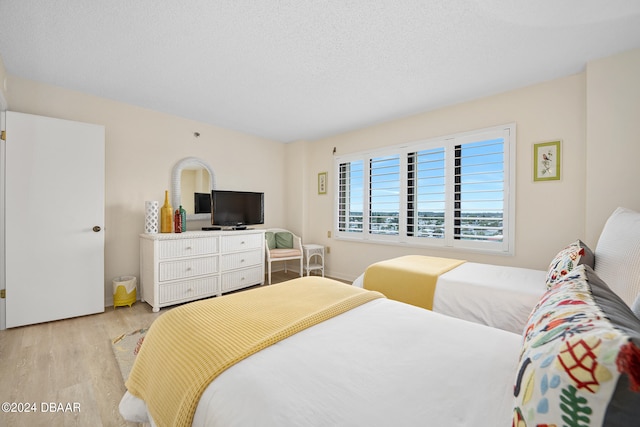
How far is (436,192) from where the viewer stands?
3.38 meters

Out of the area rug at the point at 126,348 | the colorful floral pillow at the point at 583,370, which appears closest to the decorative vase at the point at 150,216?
the area rug at the point at 126,348

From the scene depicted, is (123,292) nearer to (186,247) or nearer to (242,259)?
(186,247)

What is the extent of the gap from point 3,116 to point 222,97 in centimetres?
193

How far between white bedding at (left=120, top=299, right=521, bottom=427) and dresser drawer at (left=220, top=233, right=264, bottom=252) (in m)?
2.48

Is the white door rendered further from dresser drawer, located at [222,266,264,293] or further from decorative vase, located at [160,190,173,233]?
dresser drawer, located at [222,266,264,293]

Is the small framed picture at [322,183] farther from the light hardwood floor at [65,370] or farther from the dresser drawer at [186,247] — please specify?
the light hardwood floor at [65,370]

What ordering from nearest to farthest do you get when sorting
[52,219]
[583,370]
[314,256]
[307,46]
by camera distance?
[583,370] → [307,46] → [52,219] → [314,256]

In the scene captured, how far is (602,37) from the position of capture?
1990mm

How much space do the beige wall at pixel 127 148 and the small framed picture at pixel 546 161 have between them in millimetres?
3958

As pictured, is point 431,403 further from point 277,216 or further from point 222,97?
point 277,216

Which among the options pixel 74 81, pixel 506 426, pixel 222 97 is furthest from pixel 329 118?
pixel 506 426

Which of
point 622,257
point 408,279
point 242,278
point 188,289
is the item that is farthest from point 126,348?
point 622,257

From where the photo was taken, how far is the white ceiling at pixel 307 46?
173 cm

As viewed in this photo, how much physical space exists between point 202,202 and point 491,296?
356 centimetres
